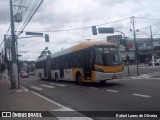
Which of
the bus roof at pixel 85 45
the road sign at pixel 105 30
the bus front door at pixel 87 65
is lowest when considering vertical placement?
the bus front door at pixel 87 65

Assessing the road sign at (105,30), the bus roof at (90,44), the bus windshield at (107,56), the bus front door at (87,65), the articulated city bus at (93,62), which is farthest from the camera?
the road sign at (105,30)

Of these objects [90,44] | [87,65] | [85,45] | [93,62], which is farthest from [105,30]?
[93,62]

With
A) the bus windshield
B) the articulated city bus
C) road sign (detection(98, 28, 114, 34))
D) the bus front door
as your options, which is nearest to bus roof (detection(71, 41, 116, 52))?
the articulated city bus

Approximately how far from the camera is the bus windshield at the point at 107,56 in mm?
20933

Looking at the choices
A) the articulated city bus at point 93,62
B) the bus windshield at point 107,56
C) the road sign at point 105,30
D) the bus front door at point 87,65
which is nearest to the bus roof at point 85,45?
the articulated city bus at point 93,62

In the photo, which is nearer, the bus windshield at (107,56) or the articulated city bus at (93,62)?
the articulated city bus at (93,62)

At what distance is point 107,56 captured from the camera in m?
21.3

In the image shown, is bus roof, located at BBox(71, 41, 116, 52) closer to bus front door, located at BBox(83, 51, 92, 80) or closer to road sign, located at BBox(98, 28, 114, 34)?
bus front door, located at BBox(83, 51, 92, 80)

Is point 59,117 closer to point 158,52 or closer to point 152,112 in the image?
point 152,112

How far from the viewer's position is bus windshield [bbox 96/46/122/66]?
20.9 m

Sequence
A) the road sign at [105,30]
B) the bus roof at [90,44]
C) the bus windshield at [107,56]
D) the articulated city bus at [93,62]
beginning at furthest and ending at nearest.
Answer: the road sign at [105,30] → the bus roof at [90,44] → the bus windshield at [107,56] → the articulated city bus at [93,62]

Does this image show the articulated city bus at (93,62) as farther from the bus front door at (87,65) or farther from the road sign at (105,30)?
the road sign at (105,30)

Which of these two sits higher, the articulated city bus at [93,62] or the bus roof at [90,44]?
the bus roof at [90,44]

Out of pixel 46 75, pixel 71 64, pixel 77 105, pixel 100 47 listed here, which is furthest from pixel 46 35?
pixel 77 105
